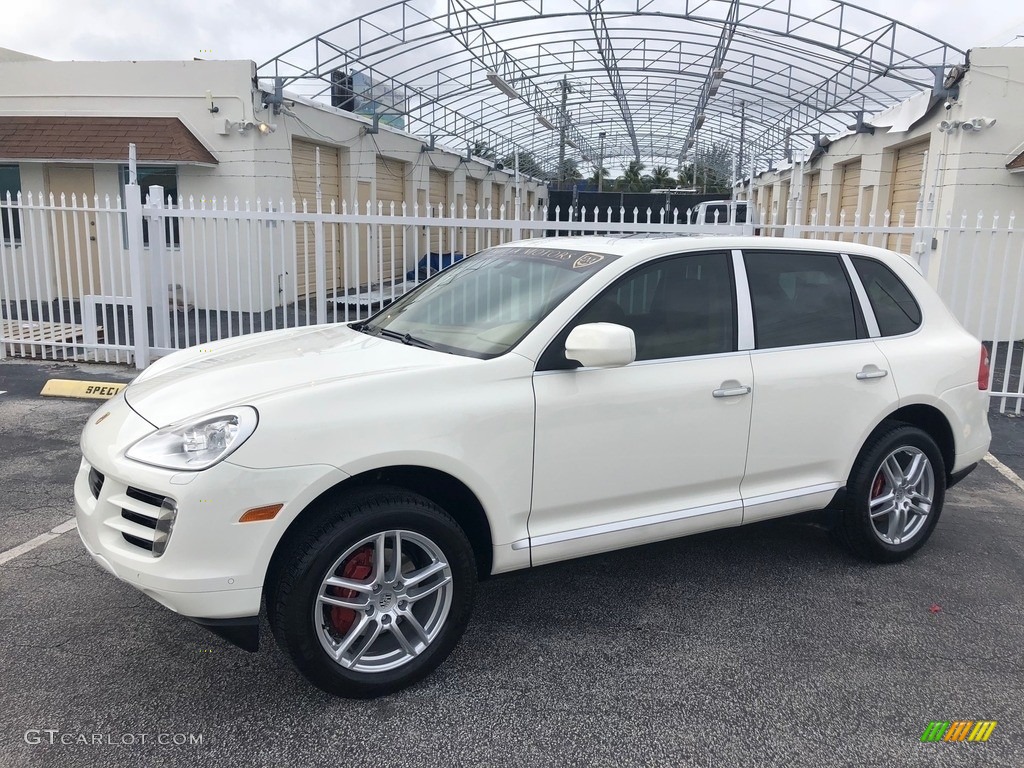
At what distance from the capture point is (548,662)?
3.41 meters

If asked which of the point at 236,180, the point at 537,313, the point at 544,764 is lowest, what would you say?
the point at 544,764

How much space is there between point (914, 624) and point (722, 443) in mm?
1247

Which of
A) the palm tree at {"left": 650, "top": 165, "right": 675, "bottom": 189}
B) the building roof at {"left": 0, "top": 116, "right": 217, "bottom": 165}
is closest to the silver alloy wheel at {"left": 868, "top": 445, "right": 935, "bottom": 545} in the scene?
the building roof at {"left": 0, "top": 116, "right": 217, "bottom": 165}

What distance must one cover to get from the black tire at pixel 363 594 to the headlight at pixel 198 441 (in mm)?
402

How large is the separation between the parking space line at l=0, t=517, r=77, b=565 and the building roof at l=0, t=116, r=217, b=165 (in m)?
9.97

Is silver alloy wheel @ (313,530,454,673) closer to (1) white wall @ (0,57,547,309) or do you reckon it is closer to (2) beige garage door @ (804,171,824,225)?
(1) white wall @ (0,57,547,309)

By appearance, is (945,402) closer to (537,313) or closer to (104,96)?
(537,313)

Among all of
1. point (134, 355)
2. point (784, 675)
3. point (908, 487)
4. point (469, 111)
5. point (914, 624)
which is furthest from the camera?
point (469, 111)

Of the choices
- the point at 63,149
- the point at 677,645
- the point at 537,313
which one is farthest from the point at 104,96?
the point at 677,645

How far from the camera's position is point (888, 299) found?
4.42m

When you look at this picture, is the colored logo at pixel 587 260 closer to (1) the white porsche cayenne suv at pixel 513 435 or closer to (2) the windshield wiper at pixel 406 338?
(1) the white porsche cayenne suv at pixel 513 435

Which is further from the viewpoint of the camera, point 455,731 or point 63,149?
point 63,149

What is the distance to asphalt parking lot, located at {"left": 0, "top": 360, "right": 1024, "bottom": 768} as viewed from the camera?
9.39 feet

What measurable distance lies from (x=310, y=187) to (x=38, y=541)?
1289 cm
